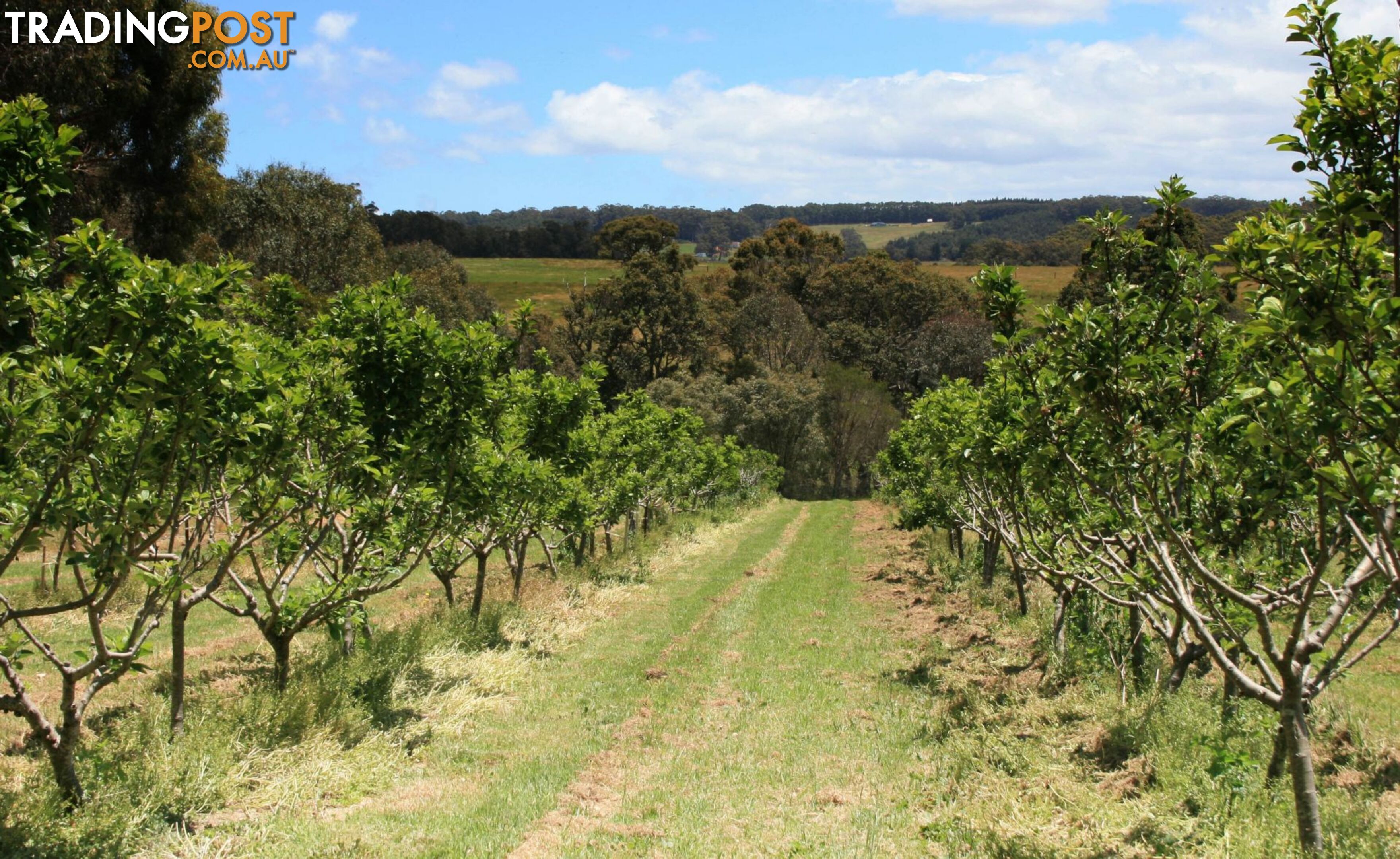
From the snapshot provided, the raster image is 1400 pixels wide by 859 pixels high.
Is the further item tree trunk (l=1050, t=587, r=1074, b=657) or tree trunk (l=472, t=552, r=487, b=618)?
tree trunk (l=472, t=552, r=487, b=618)

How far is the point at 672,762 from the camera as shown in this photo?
9031 millimetres

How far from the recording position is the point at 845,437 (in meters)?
60.7

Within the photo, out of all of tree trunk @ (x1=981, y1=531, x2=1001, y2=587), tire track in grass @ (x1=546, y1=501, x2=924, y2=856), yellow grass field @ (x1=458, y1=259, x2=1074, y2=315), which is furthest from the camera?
yellow grass field @ (x1=458, y1=259, x2=1074, y2=315)

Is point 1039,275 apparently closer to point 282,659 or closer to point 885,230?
point 885,230

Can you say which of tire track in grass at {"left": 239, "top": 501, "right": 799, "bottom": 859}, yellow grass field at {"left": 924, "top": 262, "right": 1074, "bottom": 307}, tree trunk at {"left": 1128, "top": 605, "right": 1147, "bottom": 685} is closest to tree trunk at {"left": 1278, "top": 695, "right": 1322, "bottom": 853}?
tree trunk at {"left": 1128, "top": 605, "right": 1147, "bottom": 685}

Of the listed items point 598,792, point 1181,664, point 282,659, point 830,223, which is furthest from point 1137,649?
point 830,223

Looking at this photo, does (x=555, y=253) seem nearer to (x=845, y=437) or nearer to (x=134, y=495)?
(x=845, y=437)

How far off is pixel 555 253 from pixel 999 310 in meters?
101

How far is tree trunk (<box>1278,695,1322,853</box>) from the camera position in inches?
197

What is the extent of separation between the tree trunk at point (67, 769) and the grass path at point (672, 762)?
1.34 metres

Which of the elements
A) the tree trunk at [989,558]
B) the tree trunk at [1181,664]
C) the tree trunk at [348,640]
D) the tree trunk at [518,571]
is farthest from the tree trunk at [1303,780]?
the tree trunk at [518,571]

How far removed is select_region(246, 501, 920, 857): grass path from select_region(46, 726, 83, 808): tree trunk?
52.7 inches

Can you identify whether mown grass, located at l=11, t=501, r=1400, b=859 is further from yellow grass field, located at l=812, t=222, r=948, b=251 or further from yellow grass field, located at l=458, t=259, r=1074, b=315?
yellow grass field, located at l=812, t=222, r=948, b=251

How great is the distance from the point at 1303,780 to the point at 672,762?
5523 millimetres
